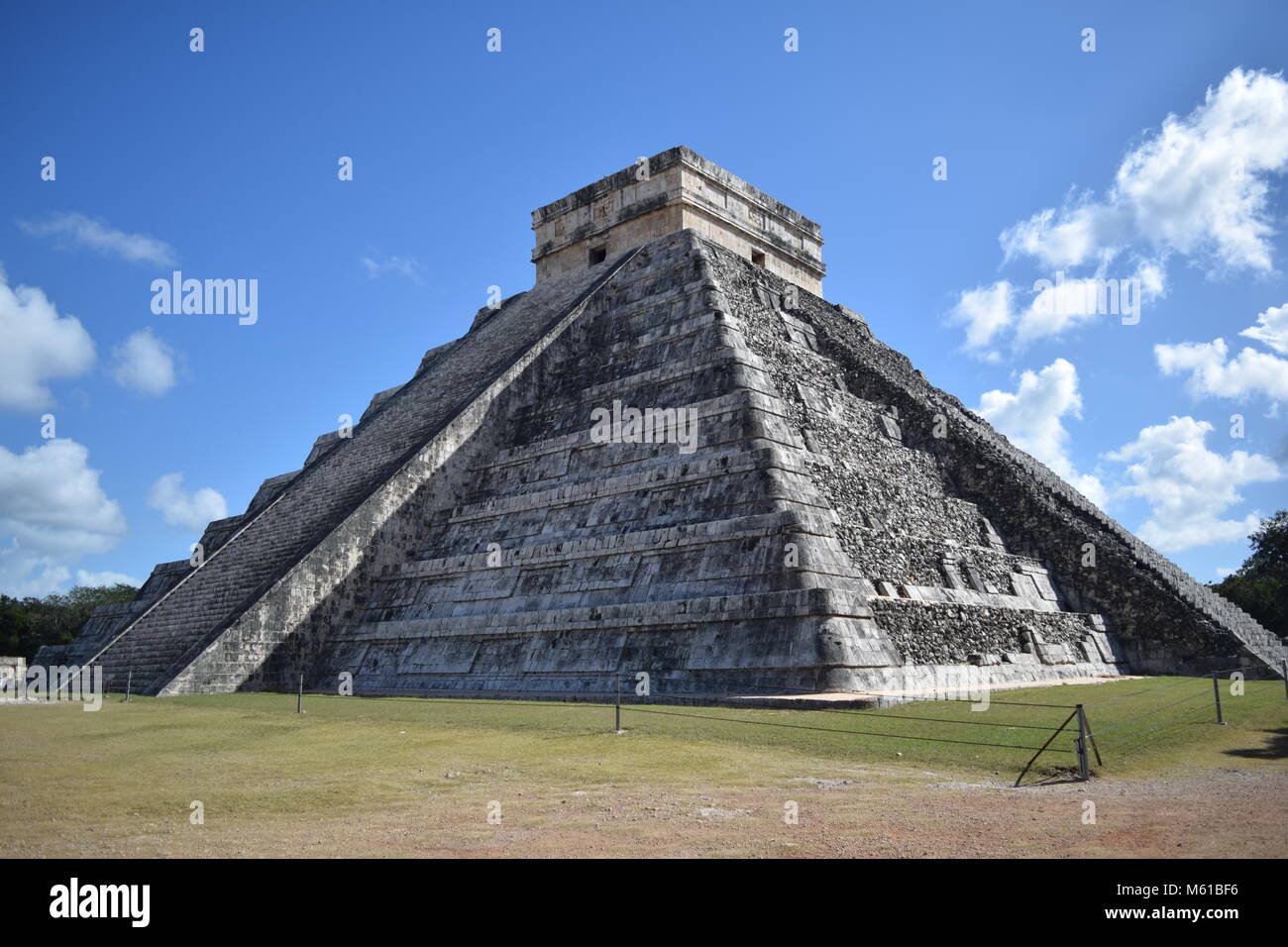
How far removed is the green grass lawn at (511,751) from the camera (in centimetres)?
605

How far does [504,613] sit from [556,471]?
2.88 m

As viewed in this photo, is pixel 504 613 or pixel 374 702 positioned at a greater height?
pixel 504 613

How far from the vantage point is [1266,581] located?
32.1 metres

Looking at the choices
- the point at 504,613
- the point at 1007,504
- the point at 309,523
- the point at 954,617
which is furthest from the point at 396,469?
the point at 1007,504

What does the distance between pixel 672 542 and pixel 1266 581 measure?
28.5m

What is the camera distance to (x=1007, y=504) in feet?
60.0

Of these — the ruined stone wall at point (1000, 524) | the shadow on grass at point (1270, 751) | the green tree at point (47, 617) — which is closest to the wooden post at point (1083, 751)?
the shadow on grass at point (1270, 751)

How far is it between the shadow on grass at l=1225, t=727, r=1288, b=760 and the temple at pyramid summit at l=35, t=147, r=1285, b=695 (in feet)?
12.5

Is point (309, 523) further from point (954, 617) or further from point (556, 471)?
point (954, 617)

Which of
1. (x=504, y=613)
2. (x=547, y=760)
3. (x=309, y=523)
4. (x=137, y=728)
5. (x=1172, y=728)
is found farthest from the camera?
(x=309, y=523)

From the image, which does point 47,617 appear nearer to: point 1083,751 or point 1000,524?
point 1000,524
